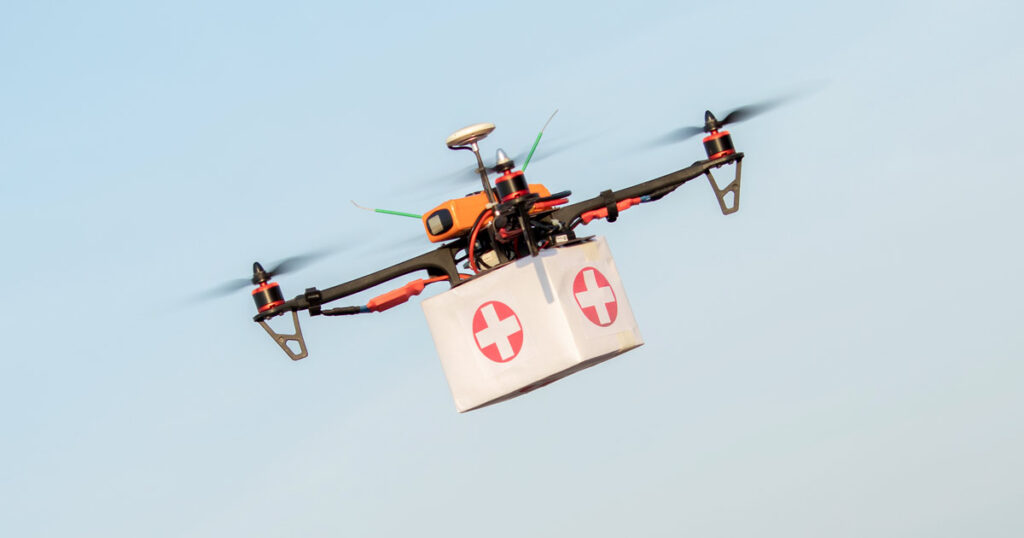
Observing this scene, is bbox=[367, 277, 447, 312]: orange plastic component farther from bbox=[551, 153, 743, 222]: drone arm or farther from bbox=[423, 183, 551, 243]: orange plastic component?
bbox=[551, 153, 743, 222]: drone arm

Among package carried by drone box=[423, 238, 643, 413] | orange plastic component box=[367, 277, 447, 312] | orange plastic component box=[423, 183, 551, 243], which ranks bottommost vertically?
package carried by drone box=[423, 238, 643, 413]

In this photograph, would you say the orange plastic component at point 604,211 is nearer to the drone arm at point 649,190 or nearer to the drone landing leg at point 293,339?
Result: the drone arm at point 649,190

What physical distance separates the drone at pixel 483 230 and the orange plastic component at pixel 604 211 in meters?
0.01

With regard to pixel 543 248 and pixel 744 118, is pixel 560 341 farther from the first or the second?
pixel 744 118

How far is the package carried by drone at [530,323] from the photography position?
2245cm

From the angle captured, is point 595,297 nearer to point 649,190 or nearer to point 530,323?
point 530,323

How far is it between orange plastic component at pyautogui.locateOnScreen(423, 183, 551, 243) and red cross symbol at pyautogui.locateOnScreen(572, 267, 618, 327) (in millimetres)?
1147

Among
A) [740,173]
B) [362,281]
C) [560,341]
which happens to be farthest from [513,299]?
[740,173]

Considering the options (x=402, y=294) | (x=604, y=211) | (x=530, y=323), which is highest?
(x=604, y=211)

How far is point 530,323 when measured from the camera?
22531mm

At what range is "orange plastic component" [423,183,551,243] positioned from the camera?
23297 mm

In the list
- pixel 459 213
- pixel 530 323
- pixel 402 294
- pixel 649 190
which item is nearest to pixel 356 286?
pixel 402 294

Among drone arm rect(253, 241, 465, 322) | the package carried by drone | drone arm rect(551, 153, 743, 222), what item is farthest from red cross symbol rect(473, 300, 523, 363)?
drone arm rect(551, 153, 743, 222)

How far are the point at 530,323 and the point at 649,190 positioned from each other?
11.1 ft
